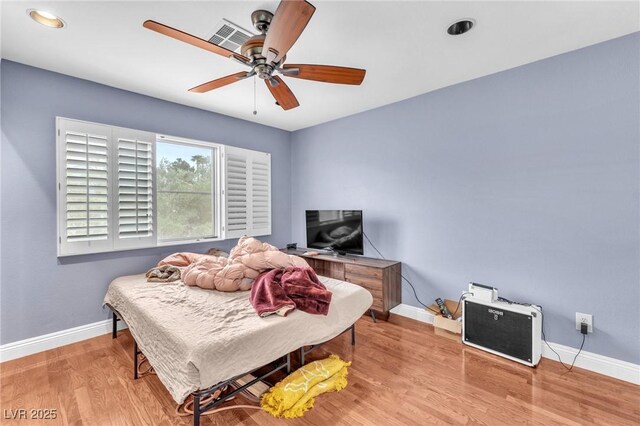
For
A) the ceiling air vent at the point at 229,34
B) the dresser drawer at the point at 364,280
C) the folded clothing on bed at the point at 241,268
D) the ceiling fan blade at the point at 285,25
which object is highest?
the ceiling air vent at the point at 229,34

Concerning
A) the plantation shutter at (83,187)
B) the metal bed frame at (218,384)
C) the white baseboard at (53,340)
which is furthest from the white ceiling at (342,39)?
the white baseboard at (53,340)

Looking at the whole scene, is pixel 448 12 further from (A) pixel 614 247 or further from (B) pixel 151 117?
(B) pixel 151 117

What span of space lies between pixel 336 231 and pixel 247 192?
1.49 metres

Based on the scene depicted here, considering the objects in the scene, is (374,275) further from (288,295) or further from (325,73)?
(325,73)

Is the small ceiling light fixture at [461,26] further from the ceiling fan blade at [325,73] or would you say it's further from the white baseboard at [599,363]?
the white baseboard at [599,363]

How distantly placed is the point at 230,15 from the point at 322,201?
286cm

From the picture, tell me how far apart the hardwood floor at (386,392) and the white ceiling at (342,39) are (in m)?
2.65

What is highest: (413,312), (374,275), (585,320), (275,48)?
(275,48)

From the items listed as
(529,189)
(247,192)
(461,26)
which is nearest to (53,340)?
(247,192)

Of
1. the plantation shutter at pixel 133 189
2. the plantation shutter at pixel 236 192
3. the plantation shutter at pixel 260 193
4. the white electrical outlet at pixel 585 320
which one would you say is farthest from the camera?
the plantation shutter at pixel 260 193

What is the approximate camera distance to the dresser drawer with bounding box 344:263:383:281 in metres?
3.16

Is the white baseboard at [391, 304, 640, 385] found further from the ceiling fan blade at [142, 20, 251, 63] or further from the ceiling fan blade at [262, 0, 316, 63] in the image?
the ceiling fan blade at [142, 20, 251, 63]

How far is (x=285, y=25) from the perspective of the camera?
4.67 ft

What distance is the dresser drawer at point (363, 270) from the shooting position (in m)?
3.16
